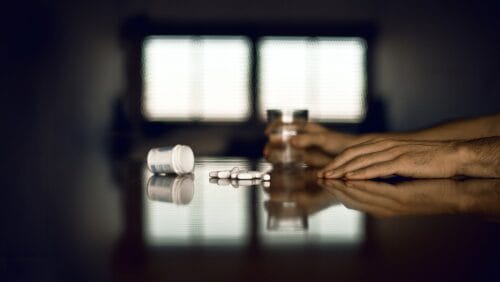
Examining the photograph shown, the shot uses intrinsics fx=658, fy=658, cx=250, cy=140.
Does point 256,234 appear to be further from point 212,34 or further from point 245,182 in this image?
point 212,34

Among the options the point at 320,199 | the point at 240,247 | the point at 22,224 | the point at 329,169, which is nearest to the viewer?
the point at 240,247

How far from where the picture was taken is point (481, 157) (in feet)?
3.43

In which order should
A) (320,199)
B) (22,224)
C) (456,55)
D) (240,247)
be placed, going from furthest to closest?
(456,55)
(320,199)
(22,224)
(240,247)

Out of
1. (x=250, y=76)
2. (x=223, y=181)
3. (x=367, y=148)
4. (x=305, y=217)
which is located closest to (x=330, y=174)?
(x=367, y=148)

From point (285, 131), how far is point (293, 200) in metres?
0.62

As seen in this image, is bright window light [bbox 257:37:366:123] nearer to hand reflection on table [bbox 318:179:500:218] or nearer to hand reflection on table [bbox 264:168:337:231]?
hand reflection on table [bbox 264:168:337:231]

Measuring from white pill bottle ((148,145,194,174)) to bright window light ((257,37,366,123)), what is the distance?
248 cm

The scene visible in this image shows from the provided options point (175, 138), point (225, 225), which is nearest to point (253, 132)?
point (175, 138)

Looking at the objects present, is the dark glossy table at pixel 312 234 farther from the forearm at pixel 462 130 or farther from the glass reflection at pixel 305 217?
the forearm at pixel 462 130

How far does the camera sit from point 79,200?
0.84 metres

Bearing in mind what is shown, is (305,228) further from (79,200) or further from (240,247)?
(79,200)

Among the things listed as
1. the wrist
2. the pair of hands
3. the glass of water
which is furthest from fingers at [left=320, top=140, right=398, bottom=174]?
the glass of water

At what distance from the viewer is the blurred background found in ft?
12.2

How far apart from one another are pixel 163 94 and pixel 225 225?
10.5 feet
